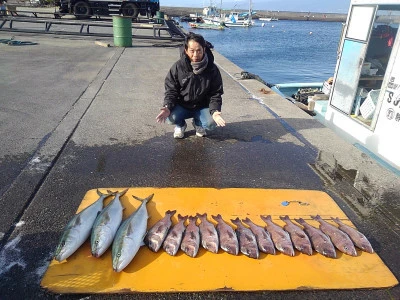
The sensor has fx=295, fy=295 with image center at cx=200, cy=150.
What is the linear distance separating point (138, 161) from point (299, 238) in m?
2.47

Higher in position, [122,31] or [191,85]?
[122,31]

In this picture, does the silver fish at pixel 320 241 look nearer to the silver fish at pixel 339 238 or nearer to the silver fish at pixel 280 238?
the silver fish at pixel 339 238

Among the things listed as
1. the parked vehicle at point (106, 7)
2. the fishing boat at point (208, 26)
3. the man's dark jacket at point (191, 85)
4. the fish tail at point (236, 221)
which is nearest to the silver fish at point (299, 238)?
the fish tail at point (236, 221)

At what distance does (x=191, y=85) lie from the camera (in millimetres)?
4617

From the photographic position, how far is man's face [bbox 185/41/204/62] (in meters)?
4.12

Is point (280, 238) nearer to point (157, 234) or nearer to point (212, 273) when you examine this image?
point (212, 273)

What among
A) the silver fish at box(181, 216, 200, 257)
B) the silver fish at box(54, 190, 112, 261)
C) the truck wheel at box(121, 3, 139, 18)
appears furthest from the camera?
the truck wheel at box(121, 3, 139, 18)

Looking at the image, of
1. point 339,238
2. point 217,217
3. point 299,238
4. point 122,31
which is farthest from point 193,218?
point 122,31


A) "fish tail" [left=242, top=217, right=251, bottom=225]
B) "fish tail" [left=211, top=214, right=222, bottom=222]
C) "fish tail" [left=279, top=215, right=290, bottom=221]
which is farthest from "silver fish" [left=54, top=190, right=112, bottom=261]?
"fish tail" [left=279, top=215, right=290, bottom=221]

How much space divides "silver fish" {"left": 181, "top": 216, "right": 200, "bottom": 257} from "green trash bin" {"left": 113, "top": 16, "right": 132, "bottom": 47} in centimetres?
1312

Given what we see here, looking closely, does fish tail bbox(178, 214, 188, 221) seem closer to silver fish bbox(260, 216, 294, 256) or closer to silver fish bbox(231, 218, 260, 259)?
silver fish bbox(231, 218, 260, 259)

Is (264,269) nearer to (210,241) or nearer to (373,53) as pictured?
(210,241)

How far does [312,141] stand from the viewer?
527 cm

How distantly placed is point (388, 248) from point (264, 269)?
1344 mm
